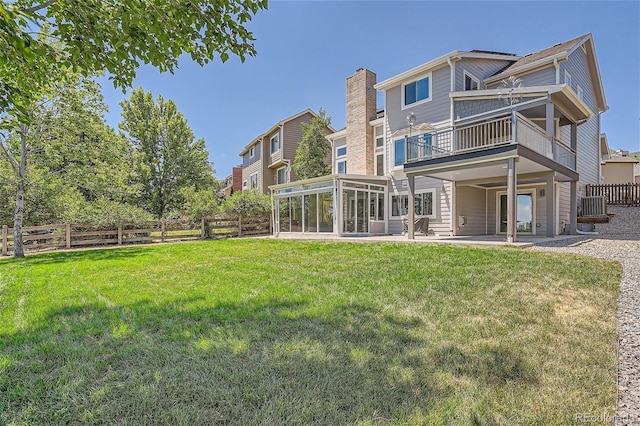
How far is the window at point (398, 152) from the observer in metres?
15.4

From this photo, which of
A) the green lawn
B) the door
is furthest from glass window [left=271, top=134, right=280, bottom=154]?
the green lawn

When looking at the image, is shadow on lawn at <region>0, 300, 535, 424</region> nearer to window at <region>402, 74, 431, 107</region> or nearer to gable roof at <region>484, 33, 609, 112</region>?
window at <region>402, 74, 431, 107</region>

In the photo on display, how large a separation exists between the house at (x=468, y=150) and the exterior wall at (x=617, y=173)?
941 centimetres

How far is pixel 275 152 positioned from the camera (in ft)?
85.0

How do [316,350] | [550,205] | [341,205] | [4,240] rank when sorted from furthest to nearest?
1. [341,205]
2. [4,240]
3. [550,205]
4. [316,350]

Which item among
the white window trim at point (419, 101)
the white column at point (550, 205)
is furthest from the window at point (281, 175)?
the white column at point (550, 205)

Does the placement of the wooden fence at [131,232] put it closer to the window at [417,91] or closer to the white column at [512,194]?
the window at [417,91]

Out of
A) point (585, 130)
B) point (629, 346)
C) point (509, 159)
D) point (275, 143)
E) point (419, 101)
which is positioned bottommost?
point (629, 346)

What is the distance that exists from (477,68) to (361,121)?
6.09m

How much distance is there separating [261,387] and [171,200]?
25.5 m

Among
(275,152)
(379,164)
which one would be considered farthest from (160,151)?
(379,164)

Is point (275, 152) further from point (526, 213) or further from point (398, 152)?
point (526, 213)

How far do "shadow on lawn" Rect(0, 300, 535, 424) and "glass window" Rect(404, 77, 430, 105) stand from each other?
13.5 meters

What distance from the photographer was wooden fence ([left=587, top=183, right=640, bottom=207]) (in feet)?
52.6
